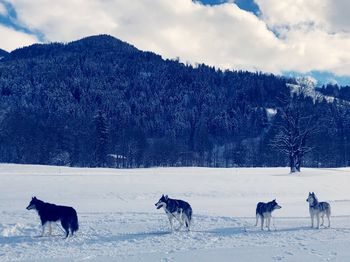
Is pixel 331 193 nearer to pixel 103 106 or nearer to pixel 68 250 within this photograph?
pixel 68 250

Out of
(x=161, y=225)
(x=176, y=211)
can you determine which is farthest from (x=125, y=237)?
(x=161, y=225)

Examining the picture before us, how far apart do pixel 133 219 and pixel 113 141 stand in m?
98.1

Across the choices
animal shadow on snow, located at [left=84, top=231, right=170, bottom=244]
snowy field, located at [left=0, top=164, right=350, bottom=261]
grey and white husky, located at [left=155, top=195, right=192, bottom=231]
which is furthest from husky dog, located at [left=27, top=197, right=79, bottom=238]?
grey and white husky, located at [left=155, top=195, right=192, bottom=231]

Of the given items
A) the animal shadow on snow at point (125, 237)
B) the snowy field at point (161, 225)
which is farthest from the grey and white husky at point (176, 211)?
the animal shadow on snow at point (125, 237)

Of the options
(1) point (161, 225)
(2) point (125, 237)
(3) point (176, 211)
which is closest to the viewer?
(2) point (125, 237)

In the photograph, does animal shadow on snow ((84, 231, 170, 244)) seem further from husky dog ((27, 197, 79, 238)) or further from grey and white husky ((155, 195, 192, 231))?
husky dog ((27, 197, 79, 238))

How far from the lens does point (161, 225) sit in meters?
16.4

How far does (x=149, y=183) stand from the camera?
3334cm

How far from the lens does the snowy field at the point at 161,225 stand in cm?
1170

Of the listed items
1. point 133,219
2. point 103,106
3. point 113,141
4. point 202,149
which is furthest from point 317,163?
point 133,219

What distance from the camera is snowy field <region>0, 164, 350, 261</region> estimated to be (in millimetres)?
11695

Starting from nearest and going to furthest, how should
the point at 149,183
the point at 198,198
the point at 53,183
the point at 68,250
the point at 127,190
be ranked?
the point at 68,250 < the point at 198,198 < the point at 127,190 < the point at 53,183 < the point at 149,183

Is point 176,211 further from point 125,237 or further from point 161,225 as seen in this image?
point 125,237

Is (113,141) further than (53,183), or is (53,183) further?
(113,141)
